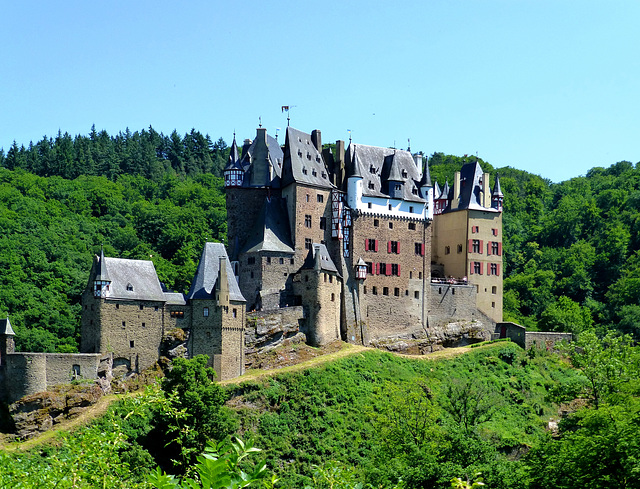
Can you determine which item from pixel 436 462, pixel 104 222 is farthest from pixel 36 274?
pixel 436 462

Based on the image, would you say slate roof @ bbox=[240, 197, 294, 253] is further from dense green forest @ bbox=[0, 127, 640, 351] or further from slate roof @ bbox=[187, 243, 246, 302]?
dense green forest @ bbox=[0, 127, 640, 351]

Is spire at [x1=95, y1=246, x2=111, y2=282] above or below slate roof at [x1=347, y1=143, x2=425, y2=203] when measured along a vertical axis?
below

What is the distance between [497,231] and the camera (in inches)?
2908

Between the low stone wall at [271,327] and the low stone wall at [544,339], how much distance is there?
1903cm

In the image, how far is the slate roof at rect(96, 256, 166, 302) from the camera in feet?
188

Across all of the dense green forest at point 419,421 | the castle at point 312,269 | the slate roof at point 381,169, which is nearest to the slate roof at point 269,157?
the castle at point 312,269

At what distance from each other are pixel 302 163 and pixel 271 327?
39.3 ft

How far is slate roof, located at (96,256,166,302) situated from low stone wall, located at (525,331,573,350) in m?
27.9

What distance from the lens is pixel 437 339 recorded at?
69062 millimetres

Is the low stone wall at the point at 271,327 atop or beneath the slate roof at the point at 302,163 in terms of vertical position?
beneath

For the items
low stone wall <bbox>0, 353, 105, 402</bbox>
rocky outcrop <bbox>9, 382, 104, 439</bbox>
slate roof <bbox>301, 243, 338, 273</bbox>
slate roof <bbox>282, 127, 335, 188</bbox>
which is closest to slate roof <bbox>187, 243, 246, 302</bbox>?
slate roof <bbox>301, 243, 338, 273</bbox>

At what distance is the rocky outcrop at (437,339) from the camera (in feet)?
221

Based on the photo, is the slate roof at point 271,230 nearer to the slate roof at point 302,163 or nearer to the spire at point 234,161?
the slate roof at point 302,163

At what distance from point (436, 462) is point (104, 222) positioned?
6548 cm
